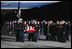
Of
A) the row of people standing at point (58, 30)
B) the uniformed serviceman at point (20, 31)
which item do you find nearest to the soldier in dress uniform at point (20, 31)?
the uniformed serviceman at point (20, 31)

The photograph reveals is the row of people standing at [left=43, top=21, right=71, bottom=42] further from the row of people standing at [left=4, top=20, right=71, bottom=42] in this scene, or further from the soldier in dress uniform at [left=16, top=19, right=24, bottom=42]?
the soldier in dress uniform at [left=16, top=19, right=24, bottom=42]

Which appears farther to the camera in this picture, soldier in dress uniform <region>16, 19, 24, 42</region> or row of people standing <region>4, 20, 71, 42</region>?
row of people standing <region>4, 20, 71, 42</region>

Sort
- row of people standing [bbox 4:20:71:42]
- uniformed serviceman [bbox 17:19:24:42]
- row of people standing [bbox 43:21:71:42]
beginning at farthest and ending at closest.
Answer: row of people standing [bbox 43:21:71:42], row of people standing [bbox 4:20:71:42], uniformed serviceman [bbox 17:19:24:42]

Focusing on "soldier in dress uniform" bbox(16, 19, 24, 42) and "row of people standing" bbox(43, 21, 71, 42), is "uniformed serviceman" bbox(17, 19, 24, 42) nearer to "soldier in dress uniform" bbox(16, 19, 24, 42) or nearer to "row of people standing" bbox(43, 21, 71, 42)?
"soldier in dress uniform" bbox(16, 19, 24, 42)

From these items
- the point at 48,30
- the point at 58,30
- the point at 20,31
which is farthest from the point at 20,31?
the point at 58,30

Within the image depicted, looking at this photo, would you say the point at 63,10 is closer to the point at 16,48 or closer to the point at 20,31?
the point at 20,31

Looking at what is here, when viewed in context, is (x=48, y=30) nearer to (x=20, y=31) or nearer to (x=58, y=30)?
(x=58, y=30)

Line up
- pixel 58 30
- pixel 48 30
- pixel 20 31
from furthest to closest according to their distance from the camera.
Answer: pixel 48 30 < pixel 58 30 < pixel 20 31

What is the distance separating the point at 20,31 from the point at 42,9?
54.4ft

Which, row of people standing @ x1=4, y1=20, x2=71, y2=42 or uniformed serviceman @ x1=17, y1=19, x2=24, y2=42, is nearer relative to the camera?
uniformed serviceman @ x1=17, y1=19, x2=24, y2=42

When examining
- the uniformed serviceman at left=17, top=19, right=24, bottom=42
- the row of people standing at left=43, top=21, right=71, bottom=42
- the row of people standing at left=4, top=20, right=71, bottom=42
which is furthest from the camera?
the row of people standing at left=43, top=21, right=71, bottom=42

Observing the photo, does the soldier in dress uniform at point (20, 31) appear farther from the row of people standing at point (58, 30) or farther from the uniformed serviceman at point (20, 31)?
the row of people standing at point (58, 30)

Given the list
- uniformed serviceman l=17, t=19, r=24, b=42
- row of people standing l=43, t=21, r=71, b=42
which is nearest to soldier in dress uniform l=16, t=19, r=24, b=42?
uniformed serviceman l=17, t=19, r=24, b=42

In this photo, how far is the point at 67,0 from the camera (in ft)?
91.4
